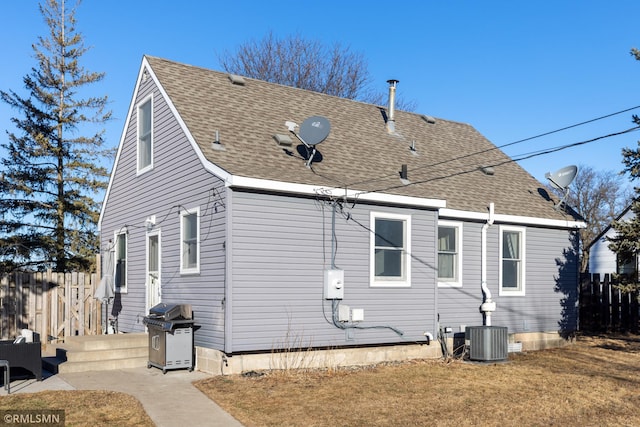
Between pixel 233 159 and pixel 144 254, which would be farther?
pixel 144 254

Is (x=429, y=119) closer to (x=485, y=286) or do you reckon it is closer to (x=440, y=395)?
(x=485, y=286)

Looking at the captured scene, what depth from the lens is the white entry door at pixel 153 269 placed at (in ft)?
48.6

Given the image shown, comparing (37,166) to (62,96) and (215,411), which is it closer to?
(62,96)

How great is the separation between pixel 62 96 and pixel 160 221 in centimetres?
1625

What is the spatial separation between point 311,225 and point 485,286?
18.0 feet

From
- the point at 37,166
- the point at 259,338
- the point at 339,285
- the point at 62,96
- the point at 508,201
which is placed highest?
the point at 62,96

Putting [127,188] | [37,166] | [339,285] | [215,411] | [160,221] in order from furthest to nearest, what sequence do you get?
1. [37,166]
2. [127,188]
3. [160,221]
4. [339,285]
5. [215,411]

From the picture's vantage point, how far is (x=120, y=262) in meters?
17.0

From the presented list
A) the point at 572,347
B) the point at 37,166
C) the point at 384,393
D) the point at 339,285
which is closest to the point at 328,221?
the point at 339,285

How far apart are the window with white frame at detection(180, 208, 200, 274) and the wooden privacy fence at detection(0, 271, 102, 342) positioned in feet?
14.5

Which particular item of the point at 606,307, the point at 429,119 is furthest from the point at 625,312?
the point at 429,119

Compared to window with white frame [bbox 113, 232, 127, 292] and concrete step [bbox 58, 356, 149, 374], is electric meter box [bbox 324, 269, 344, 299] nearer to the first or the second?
concrete step [bbox 58, 356, 149, 374]

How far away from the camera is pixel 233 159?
41.1ft

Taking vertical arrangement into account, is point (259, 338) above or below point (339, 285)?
below
